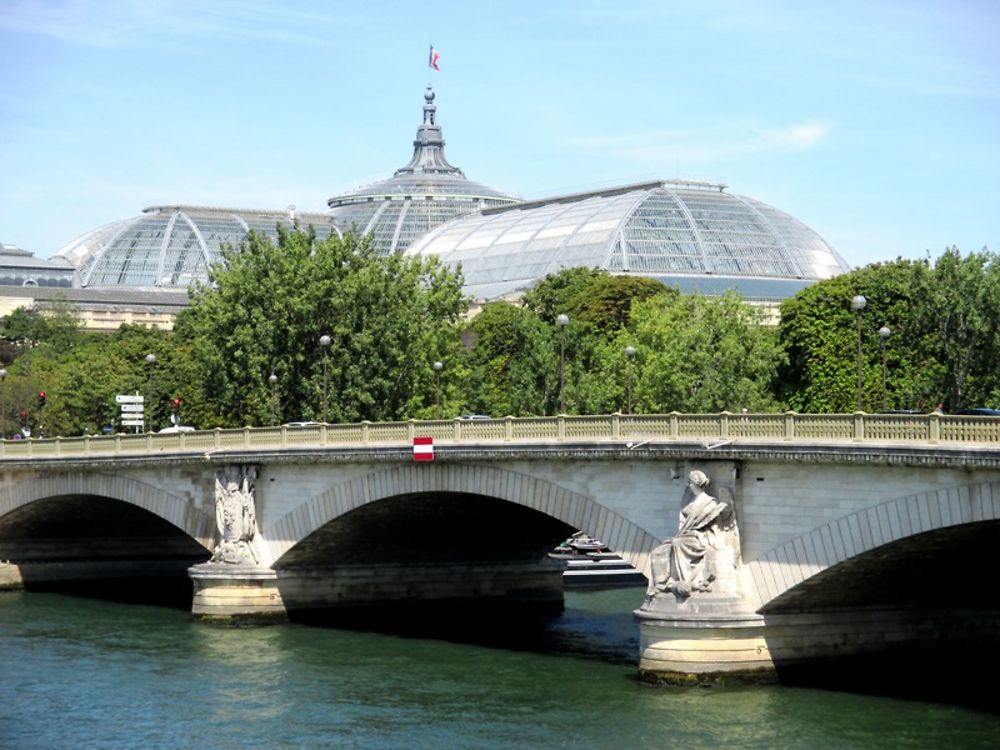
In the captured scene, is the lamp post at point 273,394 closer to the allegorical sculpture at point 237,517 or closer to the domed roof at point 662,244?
the allegorical sculpture at point 237,517

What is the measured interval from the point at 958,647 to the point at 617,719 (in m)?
12.5

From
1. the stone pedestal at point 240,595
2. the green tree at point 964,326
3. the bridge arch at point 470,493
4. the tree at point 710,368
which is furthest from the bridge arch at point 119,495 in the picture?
the green tree at point 964,326

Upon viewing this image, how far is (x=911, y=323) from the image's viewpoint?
83438 millimetres

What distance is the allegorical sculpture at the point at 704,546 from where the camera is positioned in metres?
48.9

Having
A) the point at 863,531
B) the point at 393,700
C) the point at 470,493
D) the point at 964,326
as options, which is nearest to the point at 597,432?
the point at 470,493

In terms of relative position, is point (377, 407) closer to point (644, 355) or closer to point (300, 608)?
point (644, 355)

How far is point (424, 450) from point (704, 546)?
1272 centimetres

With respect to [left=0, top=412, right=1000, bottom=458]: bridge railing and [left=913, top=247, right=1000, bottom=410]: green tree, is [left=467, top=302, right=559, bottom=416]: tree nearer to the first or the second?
[left=913, top=247, right=1000, bottom=410]: green tree

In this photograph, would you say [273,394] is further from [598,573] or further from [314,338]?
[598,573]

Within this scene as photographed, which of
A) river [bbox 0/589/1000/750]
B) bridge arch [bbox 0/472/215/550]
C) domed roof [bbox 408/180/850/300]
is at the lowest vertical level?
river [bbox 0/589/1000/750]

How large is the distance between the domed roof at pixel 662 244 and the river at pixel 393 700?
316ft

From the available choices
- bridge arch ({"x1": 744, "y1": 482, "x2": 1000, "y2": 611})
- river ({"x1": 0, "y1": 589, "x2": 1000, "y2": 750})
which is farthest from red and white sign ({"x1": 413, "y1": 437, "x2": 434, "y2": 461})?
bridge arch ({"x1": 744, "y1": 482, "x2": 1000, "y2": 611})

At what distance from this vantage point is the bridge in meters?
45.9

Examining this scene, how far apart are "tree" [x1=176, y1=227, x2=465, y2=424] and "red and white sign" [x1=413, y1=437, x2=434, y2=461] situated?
2933 cm
